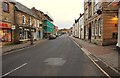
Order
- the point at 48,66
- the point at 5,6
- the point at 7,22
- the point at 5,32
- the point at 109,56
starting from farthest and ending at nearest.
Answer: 1. the point at 7,22
2. the point at 5,6
3. the point at 5,32
4. the point at 109,56
5. the point at 48,66

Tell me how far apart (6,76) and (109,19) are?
22.1 metres

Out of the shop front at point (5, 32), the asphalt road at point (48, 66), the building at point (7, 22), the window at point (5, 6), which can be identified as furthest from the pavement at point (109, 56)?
the window at point (5, 6)

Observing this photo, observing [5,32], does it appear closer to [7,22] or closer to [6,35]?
[6,35]

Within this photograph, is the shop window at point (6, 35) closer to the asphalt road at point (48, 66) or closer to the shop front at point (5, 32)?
the shop front at point (5, 32)

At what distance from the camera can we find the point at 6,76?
28.3ft

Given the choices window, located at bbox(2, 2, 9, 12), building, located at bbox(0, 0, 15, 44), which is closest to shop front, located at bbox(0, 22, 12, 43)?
building, located at bbox(0, 0, 15, 44)

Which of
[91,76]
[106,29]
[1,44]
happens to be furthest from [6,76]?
[106,29]

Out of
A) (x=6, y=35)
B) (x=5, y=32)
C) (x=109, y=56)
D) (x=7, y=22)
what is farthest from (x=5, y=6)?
(x=109, y=56)

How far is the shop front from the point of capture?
28016 millimetres

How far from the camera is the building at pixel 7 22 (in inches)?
1114

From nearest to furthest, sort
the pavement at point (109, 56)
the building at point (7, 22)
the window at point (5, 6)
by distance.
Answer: the pavement at point (109, 56), the building at point (7, 22), the window at point (5, 6)

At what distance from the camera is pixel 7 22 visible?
29875 millimetres

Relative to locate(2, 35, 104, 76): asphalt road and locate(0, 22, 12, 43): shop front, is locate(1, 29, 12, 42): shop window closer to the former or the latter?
locate(0, 22, 12, 43): shop front

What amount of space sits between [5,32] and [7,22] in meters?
1.55
